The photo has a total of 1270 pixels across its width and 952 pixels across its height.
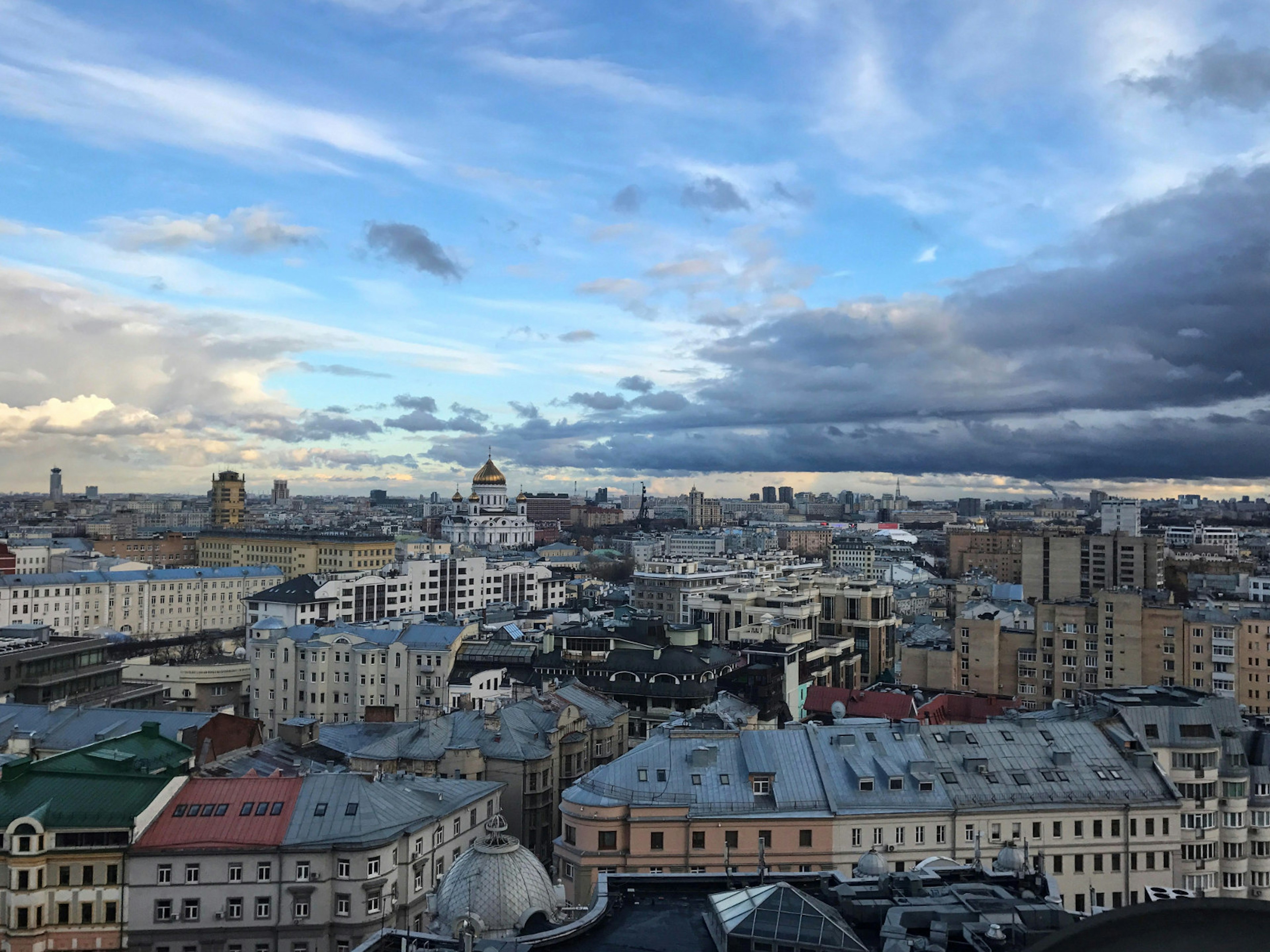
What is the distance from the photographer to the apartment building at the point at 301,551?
14588 centimetres

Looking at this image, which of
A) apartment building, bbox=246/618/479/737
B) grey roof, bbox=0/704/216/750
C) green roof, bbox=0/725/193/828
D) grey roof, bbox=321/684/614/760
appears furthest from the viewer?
apartment building, bbox=246/618/479/737

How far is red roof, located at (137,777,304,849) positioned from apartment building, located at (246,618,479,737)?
3394 centimetres

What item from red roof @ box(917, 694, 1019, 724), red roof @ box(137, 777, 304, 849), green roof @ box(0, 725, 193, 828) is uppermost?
green roof @ box(0, 725, 193, 828)

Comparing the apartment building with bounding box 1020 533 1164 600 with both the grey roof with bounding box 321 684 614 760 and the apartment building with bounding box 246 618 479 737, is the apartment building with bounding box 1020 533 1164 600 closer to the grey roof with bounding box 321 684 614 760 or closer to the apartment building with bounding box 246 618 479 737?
the apartment building with bounding box 246 618 479 737

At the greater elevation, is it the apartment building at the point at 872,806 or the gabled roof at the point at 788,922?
the gabled roof at the point at 788,922

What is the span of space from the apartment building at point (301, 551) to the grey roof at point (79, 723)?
304 feet

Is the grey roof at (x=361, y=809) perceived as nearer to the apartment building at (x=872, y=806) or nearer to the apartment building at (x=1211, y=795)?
the apartment building at (x=872, y=806)

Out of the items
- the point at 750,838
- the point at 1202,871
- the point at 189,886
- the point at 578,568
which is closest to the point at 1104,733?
the point at 1202,871

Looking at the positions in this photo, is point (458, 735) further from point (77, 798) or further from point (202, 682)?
point (202, 682)

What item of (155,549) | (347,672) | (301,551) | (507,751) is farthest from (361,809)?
(155,549)

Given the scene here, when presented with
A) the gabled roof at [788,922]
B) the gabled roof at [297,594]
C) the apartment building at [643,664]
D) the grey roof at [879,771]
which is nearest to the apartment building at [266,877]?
the grey roof at [879,771]

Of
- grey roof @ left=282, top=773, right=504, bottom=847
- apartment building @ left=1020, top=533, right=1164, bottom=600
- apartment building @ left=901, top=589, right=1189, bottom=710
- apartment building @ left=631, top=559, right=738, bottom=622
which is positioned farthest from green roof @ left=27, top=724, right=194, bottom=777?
apartment building @ left=1020, top=533, right=1164, bottom=600

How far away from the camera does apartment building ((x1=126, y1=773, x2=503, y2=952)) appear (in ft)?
99.9

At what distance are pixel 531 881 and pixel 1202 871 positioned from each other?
26.0 m
